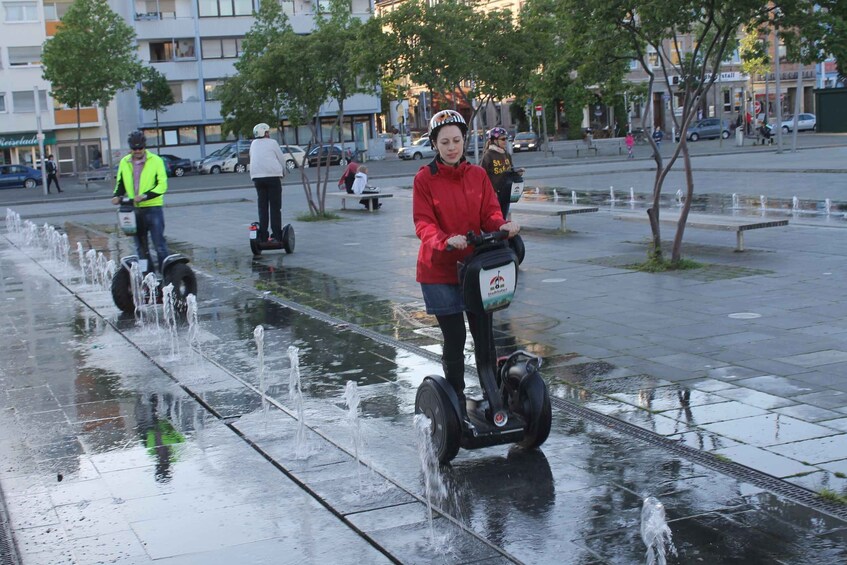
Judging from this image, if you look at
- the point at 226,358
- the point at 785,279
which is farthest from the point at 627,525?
the point at 785,279

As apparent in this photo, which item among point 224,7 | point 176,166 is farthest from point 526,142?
point 224,7

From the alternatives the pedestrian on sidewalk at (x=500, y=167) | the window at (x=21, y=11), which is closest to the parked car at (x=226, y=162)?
the window at (x=21, y=11)

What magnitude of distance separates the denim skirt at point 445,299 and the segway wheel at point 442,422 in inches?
16.8

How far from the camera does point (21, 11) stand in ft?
230

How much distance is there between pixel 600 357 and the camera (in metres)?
8.69

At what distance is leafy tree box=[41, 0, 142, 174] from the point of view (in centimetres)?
5081

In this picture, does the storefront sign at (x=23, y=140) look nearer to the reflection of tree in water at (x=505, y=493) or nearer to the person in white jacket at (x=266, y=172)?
the person in white jacket at (x=266, y=172)

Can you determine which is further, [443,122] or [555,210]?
[555,210]

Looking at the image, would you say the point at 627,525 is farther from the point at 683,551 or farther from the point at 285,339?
the point at 285,339

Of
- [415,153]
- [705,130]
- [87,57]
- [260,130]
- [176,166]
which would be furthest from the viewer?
[705,130]

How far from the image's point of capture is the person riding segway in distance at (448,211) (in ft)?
19.6

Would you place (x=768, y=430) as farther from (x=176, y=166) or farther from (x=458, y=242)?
(x=176, y=166)

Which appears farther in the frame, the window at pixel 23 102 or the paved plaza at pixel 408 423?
the window at pixel 23 102

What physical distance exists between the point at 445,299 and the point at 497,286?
38 cm
